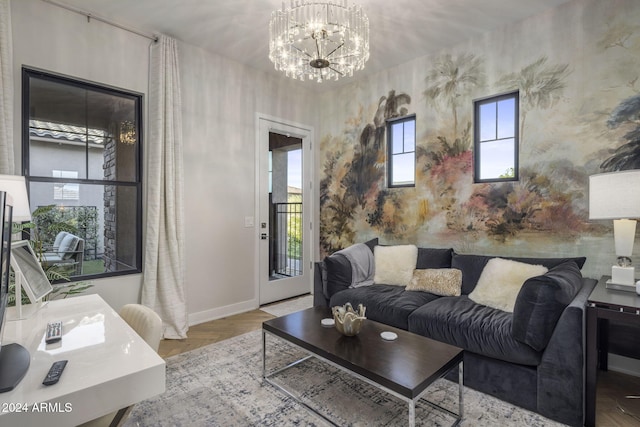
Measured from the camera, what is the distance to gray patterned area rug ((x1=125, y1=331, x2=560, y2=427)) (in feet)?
6.17

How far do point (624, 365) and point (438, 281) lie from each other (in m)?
1.45

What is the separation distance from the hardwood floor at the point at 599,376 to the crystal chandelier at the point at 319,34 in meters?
2.57

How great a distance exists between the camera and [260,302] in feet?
13.7

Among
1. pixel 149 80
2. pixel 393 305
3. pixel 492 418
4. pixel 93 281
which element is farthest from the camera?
pixel 149 80

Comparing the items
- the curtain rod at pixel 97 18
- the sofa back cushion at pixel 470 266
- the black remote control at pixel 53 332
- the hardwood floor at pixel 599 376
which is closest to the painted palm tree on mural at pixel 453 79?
the sofa back cushion at pixel 470 266

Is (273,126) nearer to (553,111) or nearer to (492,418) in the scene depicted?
(553,111)

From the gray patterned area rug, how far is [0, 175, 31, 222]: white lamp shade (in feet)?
4.45

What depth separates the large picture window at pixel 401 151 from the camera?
3861 mm

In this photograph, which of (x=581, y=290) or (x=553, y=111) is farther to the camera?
(x=553, y=111)

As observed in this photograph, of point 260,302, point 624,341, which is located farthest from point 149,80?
point 624,341

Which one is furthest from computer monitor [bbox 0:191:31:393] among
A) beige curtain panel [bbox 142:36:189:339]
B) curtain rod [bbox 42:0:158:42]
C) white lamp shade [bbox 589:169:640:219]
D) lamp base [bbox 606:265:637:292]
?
lamp base [bbox 606:265:637:292]

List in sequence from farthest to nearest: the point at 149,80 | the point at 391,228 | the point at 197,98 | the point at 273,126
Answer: the point at 273,126 → the point at 391,228 → the point at 197,98 → the point at 149,80

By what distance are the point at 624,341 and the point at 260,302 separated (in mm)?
3534

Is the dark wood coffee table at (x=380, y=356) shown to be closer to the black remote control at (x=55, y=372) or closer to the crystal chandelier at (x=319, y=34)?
the black remote control at (x=55, y=372)
